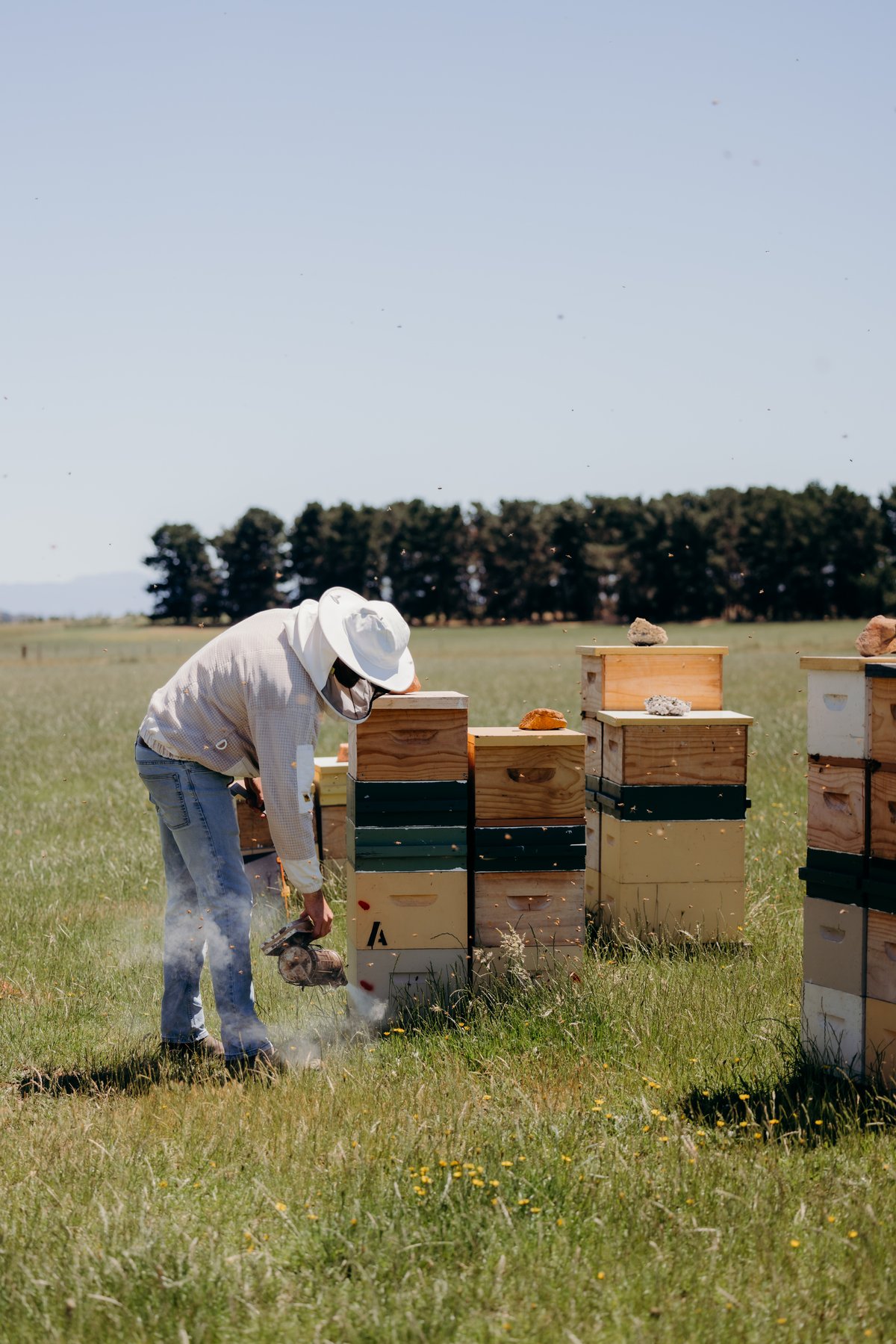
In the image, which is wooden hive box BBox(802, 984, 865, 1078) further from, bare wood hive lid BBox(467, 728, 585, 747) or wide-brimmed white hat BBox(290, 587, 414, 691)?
wide-brimmed white hat BBox(290, 587, 414, 691)

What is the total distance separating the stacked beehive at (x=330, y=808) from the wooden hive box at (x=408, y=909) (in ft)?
6.79

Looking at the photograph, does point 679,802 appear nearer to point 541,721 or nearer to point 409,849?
point 541,721

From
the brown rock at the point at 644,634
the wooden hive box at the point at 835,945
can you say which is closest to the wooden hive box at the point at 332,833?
the brown rock at the point at 644,634

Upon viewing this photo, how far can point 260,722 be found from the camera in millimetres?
4551

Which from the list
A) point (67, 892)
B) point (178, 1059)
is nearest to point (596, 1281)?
point (178, 1059)

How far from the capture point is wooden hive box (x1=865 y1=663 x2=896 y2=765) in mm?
4312

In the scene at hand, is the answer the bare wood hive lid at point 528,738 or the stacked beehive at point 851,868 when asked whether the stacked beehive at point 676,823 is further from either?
the stacked beehive at point 851,868

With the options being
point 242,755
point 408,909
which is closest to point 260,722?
point 242,755

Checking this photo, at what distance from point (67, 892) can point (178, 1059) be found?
3.25 m

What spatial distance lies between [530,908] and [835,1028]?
4.72 ft

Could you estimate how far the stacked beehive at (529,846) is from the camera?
17.4ft

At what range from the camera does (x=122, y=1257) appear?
320 cm

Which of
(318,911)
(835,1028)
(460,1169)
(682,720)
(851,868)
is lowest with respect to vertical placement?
(460,1169)

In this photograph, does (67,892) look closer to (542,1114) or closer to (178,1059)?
(178,1059)
